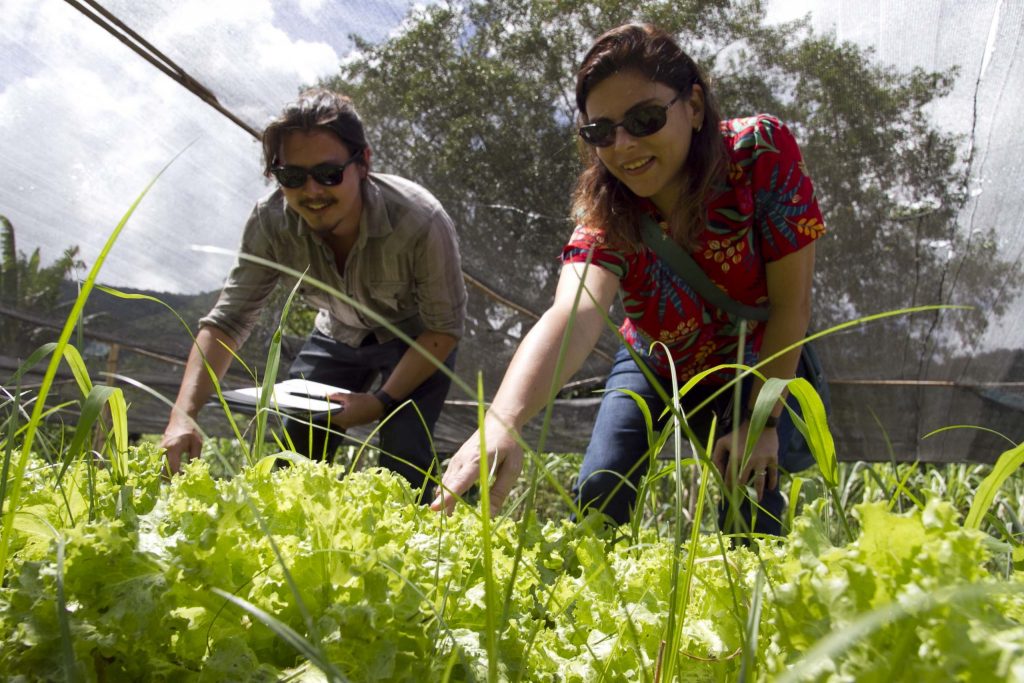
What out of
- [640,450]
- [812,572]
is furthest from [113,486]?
[640,450]

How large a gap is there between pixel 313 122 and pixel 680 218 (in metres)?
1.24

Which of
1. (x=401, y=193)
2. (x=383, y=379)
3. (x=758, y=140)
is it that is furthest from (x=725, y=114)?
(x=758, y=140)

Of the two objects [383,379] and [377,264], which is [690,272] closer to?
[377,264]

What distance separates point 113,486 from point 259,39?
11.3 ft

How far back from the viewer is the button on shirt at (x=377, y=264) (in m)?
2.59

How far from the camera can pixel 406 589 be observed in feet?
1.81

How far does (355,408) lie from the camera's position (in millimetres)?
2475

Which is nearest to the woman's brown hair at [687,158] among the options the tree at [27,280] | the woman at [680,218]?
the woman at [680,218]

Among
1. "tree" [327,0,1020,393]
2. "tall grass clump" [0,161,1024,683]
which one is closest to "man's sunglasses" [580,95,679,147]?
"tall grass clump" [0,161,1024,683]

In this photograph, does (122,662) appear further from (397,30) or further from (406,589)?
(397,30)

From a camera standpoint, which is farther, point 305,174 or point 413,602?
point 305,174

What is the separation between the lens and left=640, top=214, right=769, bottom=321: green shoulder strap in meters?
1.82

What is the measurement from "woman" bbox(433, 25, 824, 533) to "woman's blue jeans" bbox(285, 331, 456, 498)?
0.74 meters

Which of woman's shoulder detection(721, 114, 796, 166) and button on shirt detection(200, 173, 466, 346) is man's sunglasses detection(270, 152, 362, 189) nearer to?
button on shirt detection(200, 173, 466, 346)
